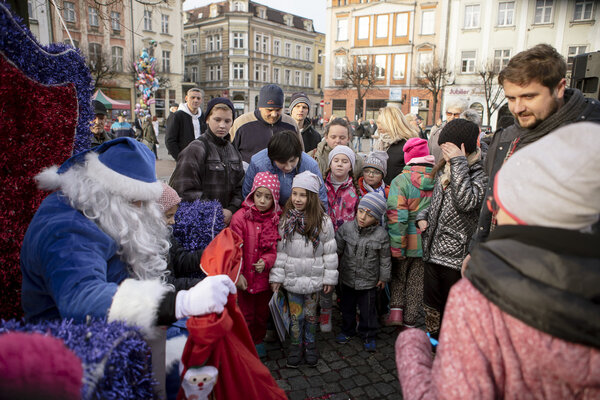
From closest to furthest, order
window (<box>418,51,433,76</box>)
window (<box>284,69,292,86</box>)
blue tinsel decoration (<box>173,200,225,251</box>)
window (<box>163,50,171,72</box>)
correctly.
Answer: blue tinsel decoration (<box>173,200,225,251</box>) → window (<box>418,51,433,76</box>) → window (<box>163,50,171,72</box>) → window (<box>284,69,292,86</box>)

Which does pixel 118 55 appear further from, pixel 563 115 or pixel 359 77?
pixel 563 115

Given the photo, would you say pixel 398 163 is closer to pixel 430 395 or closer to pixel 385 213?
pixel 385 213

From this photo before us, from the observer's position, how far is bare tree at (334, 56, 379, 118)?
115 feet

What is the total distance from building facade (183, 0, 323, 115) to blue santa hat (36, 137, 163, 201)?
46.2m

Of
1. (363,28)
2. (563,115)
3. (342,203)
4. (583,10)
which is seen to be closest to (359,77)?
(363,28)

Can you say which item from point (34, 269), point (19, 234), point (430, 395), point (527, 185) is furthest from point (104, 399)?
point (527, 185)

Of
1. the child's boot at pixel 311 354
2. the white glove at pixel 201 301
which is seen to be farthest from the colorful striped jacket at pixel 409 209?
the white glove at pixel 201 301

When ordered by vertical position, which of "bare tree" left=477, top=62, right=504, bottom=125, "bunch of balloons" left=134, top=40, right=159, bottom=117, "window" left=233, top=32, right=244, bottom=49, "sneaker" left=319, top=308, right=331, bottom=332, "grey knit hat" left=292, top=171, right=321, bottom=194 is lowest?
"sneaker" left=319, top=308, right=331, bottom=332

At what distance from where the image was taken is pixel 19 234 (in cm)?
202

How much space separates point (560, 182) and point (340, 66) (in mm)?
40765

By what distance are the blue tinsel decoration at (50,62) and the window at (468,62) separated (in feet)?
112

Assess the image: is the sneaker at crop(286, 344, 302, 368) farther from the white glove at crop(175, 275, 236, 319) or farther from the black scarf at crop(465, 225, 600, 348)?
the black scarf at crop(465, 225, 600, 348)

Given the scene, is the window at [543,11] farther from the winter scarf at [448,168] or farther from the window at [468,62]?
the winter scarf at [448,168]

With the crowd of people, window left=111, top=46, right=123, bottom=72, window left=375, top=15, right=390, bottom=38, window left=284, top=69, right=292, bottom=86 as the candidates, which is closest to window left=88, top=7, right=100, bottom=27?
window left=111, top=46, right=123, bottom=72
